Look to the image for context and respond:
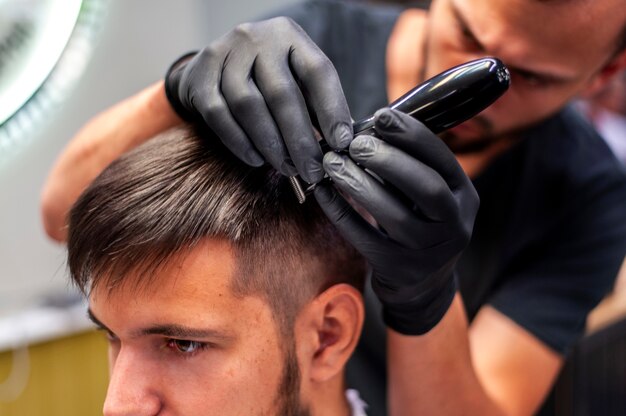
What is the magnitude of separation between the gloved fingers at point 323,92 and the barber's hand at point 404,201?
0.03 metres

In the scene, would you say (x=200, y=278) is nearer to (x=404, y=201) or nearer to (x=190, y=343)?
(x=190, y=343)

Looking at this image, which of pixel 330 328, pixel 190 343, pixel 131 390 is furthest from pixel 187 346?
pixel 330 328

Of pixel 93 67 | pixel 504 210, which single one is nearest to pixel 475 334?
pixel 504 210

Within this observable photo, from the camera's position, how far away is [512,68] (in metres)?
1.35

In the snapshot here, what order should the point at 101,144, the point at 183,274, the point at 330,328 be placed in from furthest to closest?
the point at 101,144, the point at 330,328, the point at 183,274

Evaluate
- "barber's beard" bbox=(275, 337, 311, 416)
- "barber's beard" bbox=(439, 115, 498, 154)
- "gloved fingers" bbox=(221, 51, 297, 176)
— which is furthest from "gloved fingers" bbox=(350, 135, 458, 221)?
"barber's beard" bbox=(439, 115, 498, 154)

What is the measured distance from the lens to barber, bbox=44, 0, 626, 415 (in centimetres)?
93

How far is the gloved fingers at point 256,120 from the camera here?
0.98 m

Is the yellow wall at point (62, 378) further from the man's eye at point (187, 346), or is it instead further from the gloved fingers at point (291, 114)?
the gloved fingers at point (291, 114)

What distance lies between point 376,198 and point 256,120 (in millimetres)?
222

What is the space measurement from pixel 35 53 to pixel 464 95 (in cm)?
73

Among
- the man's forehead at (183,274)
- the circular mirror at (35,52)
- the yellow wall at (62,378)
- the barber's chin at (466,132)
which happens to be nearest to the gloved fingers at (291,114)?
the man's forehead at (183,274)

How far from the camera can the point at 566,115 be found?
177cm

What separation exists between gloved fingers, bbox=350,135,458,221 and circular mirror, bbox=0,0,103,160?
529 millimetres
